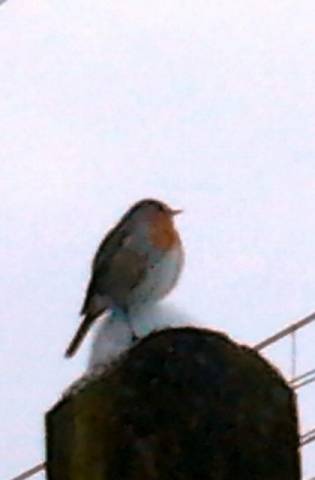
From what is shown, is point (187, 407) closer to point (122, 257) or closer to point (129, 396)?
point (129, 396)

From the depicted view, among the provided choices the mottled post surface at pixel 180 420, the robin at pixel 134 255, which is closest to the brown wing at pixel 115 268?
the robin at pixel 134 255

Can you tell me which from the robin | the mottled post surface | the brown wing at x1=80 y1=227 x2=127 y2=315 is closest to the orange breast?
the robin

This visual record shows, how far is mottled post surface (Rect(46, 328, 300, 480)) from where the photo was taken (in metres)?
1.02

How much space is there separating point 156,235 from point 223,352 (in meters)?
4.16

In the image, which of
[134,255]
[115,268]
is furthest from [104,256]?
[115,268]

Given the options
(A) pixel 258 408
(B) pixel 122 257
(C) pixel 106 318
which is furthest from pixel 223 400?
(B) pixel 122 257

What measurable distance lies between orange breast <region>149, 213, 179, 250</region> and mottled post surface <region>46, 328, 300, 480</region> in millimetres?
4072

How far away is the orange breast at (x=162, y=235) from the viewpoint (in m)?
5.22

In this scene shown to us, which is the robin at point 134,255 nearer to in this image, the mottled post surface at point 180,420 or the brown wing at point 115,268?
the brown wing at point 115,268

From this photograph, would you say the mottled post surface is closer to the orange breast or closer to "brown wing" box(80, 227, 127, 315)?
"brown wing" box(80, 227, 127, 315)

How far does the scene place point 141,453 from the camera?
1.03 meters

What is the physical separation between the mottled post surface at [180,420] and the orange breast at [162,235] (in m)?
4.07

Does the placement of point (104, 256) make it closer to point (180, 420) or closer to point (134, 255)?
point (134, 255)

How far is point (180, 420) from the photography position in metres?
1.05
